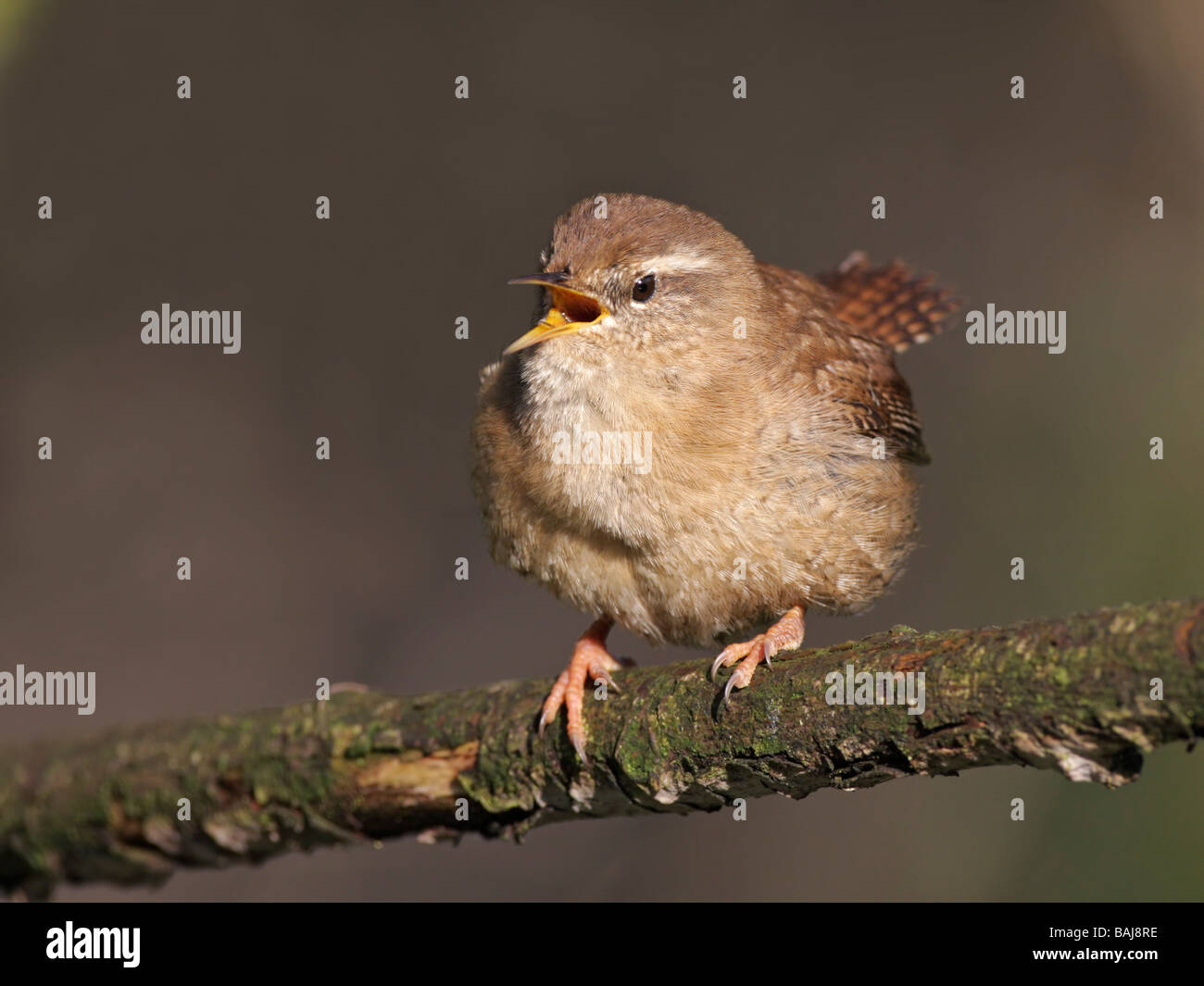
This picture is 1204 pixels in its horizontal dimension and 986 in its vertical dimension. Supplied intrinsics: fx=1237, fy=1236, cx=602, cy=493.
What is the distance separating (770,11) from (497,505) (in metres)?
4.79

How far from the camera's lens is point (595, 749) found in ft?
11.8

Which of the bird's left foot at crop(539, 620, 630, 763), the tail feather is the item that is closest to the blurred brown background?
the tail feather

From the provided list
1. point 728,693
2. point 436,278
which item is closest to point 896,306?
point 728,693

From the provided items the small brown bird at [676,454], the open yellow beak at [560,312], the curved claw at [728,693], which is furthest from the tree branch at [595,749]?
the open yellow beak at [560,312]

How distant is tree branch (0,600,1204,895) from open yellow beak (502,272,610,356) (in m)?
1.06

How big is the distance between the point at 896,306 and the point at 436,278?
308 centimetres

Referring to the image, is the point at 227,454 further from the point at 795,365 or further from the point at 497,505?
the point at 795,365

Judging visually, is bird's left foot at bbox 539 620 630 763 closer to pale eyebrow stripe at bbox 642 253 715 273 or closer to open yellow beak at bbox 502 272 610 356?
open yellow beak at bbox 502 272 610 356

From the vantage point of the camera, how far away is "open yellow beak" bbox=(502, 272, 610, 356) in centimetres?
379

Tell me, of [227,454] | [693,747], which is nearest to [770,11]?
[227,454]

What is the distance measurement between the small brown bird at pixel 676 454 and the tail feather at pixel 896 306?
4.27 ft

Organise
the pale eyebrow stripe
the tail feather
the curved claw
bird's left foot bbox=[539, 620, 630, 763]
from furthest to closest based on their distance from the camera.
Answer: the tail feather, the pale eyebrow stripe, bird's left foot bbox=[539, 620, 630, 763], the curved claw

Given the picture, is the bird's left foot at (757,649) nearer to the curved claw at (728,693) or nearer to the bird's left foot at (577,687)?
the curved claw at (728,693)

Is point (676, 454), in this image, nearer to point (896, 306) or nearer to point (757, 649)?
point (757, 649)
